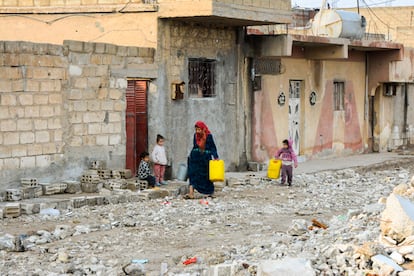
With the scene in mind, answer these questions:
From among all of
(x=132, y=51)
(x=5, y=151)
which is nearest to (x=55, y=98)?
(x=5, y=151)

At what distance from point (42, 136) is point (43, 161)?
1.40ft

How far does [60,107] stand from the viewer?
577 inches

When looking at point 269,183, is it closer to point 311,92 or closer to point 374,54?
point 311,92

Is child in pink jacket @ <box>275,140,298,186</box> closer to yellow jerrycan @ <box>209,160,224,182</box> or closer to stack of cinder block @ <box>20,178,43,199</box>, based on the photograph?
yellow jerrycan @ <box>209,160,224,182</box>

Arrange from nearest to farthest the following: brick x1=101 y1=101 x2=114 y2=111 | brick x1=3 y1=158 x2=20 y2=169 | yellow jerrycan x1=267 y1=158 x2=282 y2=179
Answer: brick x1=3 y1=158 x2=20 y2=169 < brick x1=101 y1=101 x2=114 y2=111 < yellow jerrycan x1=267 y1=158 x2=282 y2=179

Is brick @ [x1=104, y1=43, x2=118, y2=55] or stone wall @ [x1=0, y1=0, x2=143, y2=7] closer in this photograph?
brick @ [x1=104, y1=43, x2=118, y2=55]

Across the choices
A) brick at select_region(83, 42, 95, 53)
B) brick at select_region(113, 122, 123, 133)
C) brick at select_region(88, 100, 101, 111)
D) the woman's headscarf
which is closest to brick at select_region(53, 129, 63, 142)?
brick at select_region(88, 100, 101, 111)

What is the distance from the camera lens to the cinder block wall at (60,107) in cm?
1370

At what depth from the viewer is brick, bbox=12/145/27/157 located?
45.1ft

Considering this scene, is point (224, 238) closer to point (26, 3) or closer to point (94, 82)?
point (94, 82)

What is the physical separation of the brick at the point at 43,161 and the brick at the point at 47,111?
0.71 meters

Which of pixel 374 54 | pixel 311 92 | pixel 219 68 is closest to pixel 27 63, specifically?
pixel 219 68

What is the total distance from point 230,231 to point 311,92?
36.0ft

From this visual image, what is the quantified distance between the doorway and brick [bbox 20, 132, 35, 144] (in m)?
8.76
